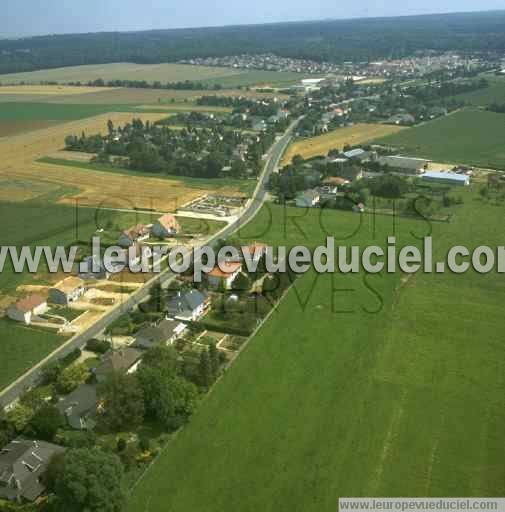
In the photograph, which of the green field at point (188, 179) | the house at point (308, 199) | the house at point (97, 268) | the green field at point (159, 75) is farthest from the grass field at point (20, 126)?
the house at point (97, 268)

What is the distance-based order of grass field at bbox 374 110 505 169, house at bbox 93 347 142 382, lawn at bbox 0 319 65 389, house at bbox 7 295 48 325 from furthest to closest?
grass field at bbox 374 110 505 169 < house at bbox 7 295 48 325 < lawn at bbox 0 319 65 389 < house at bbox 93 347 142 382

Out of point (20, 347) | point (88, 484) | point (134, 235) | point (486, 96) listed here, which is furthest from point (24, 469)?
point (486, 96)

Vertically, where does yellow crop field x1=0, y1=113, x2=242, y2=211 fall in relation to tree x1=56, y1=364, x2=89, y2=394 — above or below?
above

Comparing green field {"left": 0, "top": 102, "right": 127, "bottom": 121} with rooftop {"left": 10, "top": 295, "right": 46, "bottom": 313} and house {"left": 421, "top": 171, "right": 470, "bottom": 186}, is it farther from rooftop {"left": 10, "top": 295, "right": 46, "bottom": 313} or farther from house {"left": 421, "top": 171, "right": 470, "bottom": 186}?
rooftop {"left": 10, "top": 295, "right": 46, "bottom": 313}

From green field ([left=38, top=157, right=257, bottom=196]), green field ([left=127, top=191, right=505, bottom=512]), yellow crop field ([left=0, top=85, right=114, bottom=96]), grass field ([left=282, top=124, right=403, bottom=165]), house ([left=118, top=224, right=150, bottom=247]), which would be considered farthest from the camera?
yellow crop field ([left=0, top=85, right=114, bottom=96])

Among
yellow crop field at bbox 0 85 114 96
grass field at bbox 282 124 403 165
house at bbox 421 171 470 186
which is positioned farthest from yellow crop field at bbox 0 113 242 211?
yellow crop field at bbox 0 85 114 96

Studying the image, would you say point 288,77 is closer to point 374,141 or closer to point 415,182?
point 374,141

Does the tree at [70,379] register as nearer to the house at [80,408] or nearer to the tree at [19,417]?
the house at [80,408]
